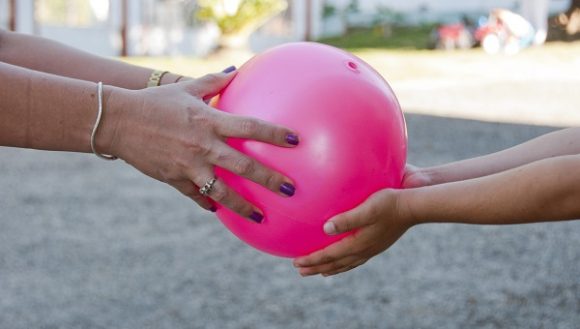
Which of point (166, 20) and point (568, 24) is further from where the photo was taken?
point (166, 20)

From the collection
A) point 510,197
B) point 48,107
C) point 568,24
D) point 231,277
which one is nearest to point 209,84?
point 48,107

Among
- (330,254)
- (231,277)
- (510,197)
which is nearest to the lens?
(510,197)

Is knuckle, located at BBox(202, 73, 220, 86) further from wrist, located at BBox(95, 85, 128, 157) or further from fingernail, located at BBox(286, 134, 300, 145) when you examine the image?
fingernail, located at BBox(286, 134, 300, 145)

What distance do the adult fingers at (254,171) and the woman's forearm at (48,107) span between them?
34 centimetres

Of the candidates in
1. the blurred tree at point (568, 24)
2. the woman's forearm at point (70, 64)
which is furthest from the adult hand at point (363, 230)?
the blurred tree at point (568, 24)

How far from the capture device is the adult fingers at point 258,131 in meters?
2.33

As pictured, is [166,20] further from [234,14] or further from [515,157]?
[515,157]

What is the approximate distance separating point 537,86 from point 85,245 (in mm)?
9307

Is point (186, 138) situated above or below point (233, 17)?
above

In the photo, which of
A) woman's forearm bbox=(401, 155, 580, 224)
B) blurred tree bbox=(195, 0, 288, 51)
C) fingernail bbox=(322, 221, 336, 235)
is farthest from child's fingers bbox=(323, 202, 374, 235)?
blurred tree bbox=(195, 0, 288, 51)

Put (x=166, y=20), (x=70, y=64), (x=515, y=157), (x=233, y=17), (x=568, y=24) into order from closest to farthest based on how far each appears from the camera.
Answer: (x=515, y=157) < (x=70, y=64) < (x=233, y=17) < (x=568, y=24) < (x=166, y=20)

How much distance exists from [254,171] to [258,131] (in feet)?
0.35

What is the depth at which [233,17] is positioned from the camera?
1770 centimetres

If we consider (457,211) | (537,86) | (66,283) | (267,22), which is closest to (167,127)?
(457,211)
